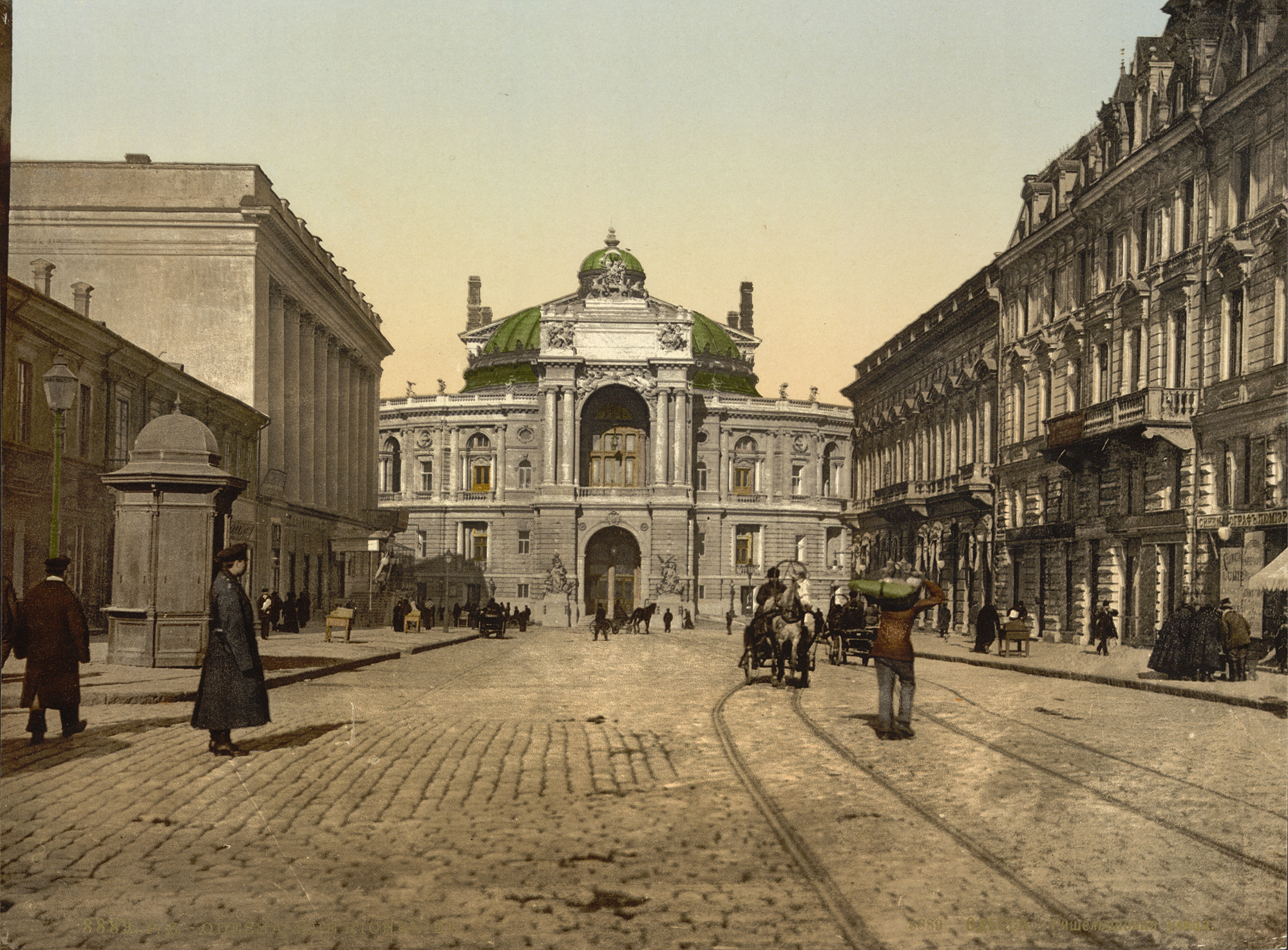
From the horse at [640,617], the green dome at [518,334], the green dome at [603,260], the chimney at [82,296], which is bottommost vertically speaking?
the horse at [640,617]

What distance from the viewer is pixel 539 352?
277ft

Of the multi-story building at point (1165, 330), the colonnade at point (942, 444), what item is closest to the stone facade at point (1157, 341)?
the multi-story building at point (1165, 330)

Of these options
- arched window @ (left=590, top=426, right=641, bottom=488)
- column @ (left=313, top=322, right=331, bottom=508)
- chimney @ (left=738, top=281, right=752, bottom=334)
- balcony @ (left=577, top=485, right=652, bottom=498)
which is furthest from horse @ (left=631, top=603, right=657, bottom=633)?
chimney @ (left=738, top=281, right=752, bottom=334)

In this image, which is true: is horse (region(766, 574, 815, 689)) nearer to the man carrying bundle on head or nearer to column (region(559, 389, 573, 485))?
the man carrying bundle on head

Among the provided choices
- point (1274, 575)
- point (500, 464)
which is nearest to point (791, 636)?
point (1274, 575)

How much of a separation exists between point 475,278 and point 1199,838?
101688 millimetres

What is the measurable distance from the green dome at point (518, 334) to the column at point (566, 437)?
17.1 m

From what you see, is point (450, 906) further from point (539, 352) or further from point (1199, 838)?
point (539, 352)

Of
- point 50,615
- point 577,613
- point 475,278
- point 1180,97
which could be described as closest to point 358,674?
point 50,615

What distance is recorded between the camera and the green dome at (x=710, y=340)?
104 m

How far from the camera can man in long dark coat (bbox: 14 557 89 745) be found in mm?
11703

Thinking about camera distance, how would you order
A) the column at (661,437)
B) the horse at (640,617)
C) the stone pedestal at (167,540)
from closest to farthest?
the stone pedestal at (167,540) → the horse at (640,617) → the column at (661,437)

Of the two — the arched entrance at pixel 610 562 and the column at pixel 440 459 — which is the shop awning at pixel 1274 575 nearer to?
the arched entrance at pixel 610 562

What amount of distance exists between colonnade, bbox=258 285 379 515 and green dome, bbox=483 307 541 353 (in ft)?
222
